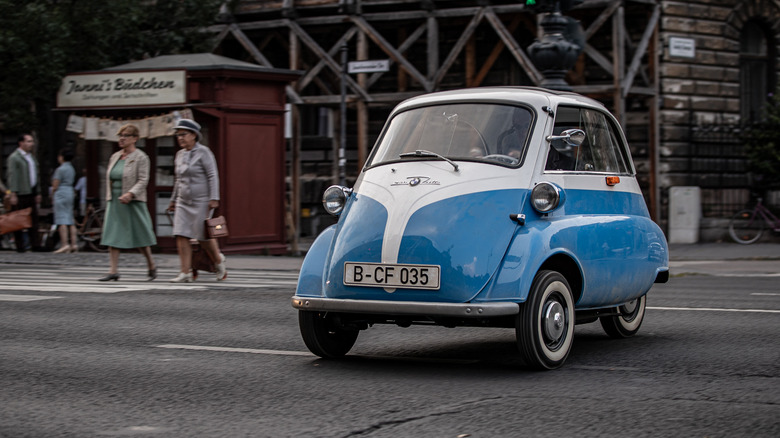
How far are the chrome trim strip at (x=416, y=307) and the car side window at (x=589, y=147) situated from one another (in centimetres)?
119

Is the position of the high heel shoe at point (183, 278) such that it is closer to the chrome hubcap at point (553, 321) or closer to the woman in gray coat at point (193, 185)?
the woman in gray coat at point (193, 185)

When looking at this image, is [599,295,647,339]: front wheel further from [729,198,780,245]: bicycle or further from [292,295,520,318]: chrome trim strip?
[729,198,780,245]: bicycle

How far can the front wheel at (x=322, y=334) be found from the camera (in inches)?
273

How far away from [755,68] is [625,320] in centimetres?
1728

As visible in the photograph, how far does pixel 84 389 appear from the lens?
19.5ft

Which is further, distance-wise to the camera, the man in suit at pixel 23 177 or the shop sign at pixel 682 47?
the shop sign at pixel 682 47

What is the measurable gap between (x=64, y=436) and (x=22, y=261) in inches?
518

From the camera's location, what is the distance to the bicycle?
21.3 meters

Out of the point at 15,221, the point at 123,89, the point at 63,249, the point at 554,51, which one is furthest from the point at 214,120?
the point at 554,51

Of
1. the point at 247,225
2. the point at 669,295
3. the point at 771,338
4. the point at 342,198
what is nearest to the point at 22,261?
the point at 247,225

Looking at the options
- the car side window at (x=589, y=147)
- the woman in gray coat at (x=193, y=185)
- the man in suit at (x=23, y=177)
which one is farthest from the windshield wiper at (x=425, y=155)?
the man in suit at (x=23, y=177)

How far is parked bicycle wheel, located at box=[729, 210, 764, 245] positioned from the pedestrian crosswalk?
9756 mm

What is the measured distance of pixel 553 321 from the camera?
21.6ft

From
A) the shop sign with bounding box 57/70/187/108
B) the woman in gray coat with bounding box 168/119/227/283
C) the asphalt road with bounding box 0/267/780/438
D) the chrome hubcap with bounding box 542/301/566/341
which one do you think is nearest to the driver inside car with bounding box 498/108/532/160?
the chrome hubcap with bounding box 542/301/566/341
